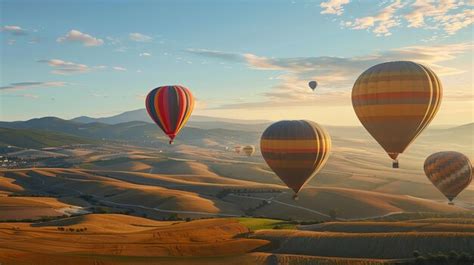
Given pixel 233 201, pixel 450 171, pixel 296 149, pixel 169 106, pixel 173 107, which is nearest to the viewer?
pixel 296 149

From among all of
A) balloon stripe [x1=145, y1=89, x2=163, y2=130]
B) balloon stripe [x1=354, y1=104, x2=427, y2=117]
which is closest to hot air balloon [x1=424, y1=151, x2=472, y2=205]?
balloon stripe [x1=354, y1=104, x2=427, y2=117]

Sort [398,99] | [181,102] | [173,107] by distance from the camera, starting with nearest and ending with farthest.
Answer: [398,99]
[173,107]
[181,102]

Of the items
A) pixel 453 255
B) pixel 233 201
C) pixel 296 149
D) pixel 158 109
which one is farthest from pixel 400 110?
pixel 233 201

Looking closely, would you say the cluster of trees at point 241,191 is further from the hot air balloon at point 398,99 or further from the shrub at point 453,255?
the shrub at point 453,255

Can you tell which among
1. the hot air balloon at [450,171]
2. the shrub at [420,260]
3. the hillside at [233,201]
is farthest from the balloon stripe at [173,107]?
the shrub at [420,260]

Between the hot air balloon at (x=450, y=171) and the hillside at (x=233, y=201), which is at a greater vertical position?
the hot air balloon at (x=450, y=171)

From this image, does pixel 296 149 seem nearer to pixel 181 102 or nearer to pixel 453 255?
pixel 453 255

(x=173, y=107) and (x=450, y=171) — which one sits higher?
(x=173, y=107)
